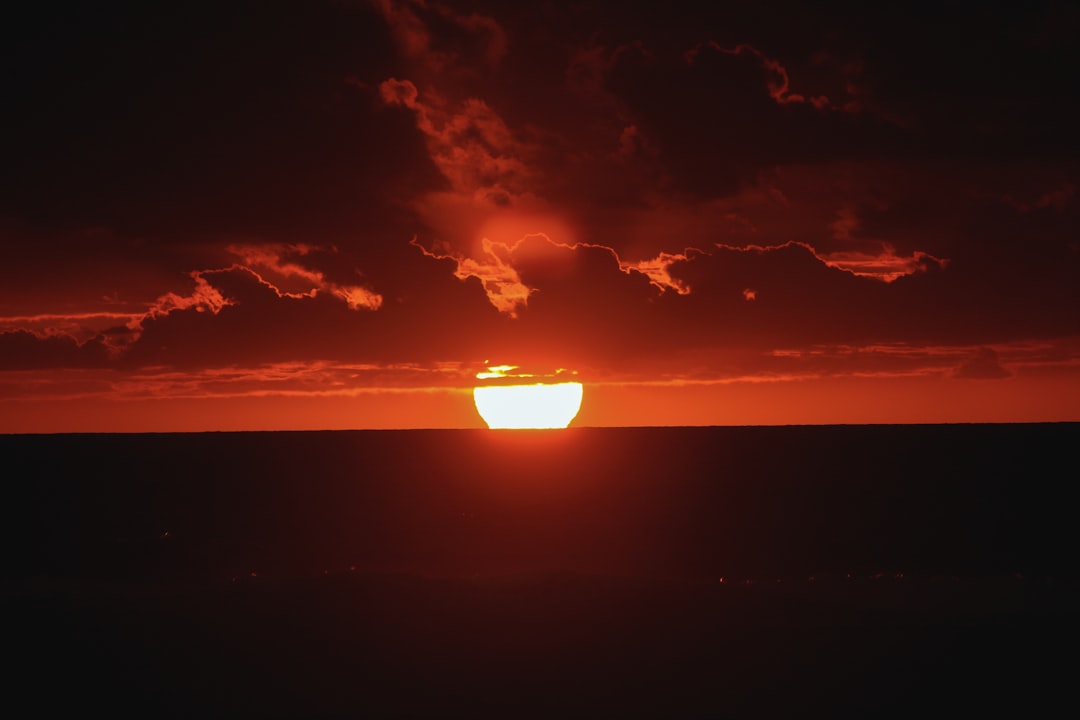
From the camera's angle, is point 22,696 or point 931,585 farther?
point 931,585

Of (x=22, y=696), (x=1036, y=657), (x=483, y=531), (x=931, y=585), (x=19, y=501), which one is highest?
(x=19, y=501)

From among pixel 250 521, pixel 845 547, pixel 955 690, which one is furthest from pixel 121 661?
pixel 250 521

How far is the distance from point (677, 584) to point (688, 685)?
180 inches

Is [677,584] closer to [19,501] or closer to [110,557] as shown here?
[110,557]

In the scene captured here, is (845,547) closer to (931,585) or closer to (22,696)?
(931,585)

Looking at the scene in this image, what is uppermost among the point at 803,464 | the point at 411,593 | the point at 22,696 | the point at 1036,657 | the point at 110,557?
the point at 803,464

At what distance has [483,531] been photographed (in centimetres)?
4469

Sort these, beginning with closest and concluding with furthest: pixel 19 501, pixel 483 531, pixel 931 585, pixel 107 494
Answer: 1. pixel 931 585
2. pixel 483 531
3. pixel 19 501
4. pixel 107 494

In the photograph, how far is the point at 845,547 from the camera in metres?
37.5

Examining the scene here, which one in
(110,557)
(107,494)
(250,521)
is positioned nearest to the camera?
(110,557)

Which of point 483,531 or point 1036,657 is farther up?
point 483,531

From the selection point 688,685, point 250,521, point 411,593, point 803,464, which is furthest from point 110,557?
point 803,464

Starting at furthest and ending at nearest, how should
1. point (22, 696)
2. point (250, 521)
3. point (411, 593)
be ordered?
point (250, 521) < point (411, 593) < point (22, 696)

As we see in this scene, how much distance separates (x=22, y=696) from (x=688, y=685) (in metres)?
7.07
